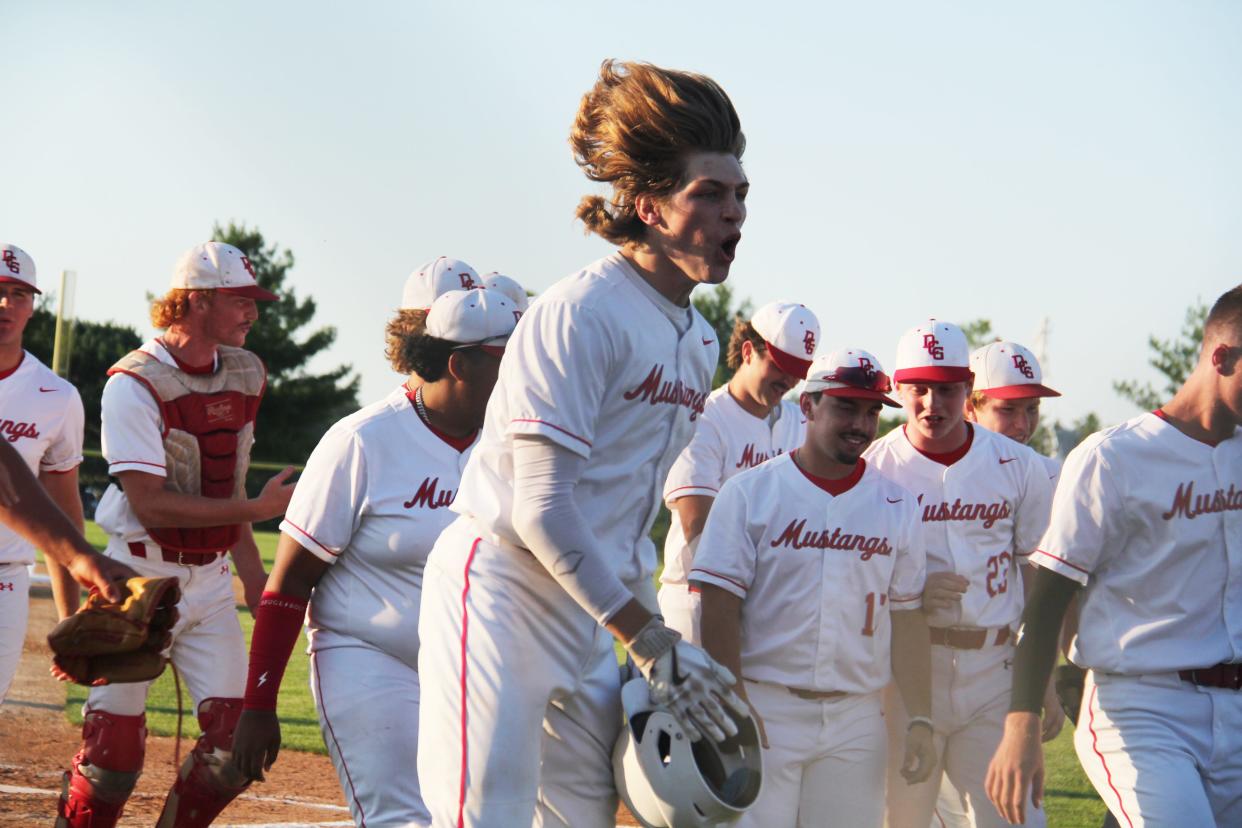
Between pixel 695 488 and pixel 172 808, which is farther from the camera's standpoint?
pixel 695 488

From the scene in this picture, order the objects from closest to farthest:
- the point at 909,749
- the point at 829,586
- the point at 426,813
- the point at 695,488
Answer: the point at 426,813 < the point at 829,586 < the point at 909,749 < the point at 695,488

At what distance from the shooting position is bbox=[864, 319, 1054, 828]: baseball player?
6.07 m

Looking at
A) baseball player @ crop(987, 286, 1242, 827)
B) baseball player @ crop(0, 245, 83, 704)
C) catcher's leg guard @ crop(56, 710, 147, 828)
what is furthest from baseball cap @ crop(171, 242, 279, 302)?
baseball player @ crop(987, 286, 1242, 827)

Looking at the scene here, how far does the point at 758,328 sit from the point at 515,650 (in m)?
3.90

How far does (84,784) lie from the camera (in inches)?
243

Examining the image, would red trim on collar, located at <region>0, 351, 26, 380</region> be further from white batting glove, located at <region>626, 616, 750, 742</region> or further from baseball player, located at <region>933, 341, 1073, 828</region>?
white batting glove, located at <region>626, 616, 750, 742</region>

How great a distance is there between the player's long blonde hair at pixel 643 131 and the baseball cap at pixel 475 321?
2.97 feet

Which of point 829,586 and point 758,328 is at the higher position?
point 758,328

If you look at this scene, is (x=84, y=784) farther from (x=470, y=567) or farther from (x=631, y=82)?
(x=631, y=82)

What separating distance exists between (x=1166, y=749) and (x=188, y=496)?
12.8ft

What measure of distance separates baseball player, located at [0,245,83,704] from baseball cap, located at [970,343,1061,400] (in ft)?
14.1

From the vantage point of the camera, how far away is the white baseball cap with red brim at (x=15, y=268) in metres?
Result: 7.19

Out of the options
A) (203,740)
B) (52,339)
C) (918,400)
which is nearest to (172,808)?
(203,740)

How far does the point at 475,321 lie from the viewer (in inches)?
186
